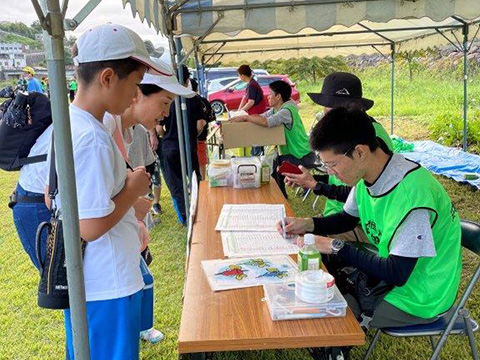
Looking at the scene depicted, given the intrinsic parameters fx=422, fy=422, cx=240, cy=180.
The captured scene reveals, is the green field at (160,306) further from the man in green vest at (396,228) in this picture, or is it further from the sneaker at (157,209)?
the man in green vest at (396,228)

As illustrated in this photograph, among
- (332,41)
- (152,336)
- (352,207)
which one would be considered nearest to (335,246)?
(352,207)

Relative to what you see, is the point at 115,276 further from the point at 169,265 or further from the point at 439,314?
the point at 169,265

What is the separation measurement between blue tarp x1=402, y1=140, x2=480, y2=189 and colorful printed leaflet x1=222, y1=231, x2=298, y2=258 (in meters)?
4.18

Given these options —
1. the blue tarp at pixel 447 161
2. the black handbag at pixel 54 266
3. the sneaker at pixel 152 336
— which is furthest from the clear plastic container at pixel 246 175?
the blue tarp at pixel 447 161

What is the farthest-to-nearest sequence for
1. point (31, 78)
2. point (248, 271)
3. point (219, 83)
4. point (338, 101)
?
point (219, 83) < point (31, 78) < point (338, 101) < point (248, 271)

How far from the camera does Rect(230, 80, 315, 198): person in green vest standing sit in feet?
14.2

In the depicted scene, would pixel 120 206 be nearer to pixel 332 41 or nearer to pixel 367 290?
pixel 367 290

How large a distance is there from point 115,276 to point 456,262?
1.15 meters

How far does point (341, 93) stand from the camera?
8.62 ft

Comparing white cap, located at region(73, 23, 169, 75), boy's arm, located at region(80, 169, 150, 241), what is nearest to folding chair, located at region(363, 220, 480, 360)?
boy's arm, located at region(80, 169, 150, 241)

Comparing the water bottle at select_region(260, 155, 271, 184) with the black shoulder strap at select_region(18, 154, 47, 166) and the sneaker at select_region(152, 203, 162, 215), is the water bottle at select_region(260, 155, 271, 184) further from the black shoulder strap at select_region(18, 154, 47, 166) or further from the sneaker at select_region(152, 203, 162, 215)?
the sneaker at select_region(152, 203, 162, 215)

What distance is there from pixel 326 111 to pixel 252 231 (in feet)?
3.14

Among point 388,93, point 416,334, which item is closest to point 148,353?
point 416,334

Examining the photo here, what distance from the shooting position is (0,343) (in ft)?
8.22
